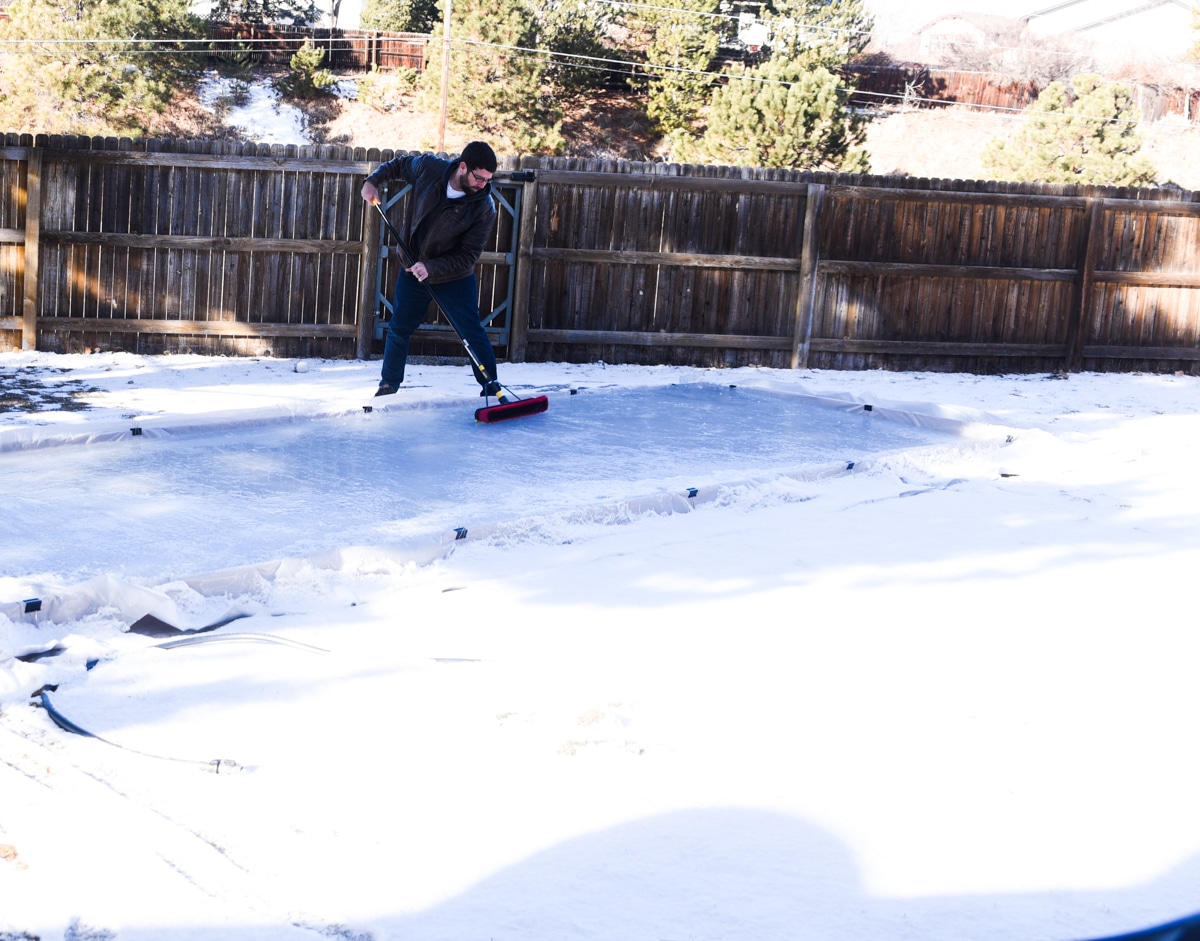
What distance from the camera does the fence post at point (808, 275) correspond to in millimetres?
9727

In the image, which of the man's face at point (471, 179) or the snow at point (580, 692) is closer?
the snow at point (580, 692)

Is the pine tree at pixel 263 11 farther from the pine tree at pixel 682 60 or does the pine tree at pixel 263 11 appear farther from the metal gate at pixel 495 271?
the metal gate at pixel 495 271

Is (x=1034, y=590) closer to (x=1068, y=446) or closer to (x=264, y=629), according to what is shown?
(x=264, y=629)

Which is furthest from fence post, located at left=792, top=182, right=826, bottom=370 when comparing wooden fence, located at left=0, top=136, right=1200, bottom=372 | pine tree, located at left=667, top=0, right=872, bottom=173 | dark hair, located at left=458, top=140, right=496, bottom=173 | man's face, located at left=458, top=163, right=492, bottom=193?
pine tree, located at left=667, top=0, right=872, bottom=173

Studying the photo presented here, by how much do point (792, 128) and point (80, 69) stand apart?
1511cm

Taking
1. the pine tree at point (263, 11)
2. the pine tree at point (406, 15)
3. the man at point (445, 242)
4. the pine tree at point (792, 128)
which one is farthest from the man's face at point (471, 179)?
the pine tree at point (263, 11)

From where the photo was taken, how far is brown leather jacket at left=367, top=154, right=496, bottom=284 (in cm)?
662

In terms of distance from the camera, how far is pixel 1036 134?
65.7ft

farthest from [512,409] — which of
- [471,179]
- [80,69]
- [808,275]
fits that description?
[80,69]

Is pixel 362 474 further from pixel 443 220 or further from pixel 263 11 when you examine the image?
pixel 263 11

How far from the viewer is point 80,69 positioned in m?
26.2

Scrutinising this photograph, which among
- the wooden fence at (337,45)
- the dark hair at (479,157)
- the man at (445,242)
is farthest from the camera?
the wooden fence at (337,45)

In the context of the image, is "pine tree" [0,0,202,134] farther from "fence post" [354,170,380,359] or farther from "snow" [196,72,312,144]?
"fence post" [354,170,380,359]

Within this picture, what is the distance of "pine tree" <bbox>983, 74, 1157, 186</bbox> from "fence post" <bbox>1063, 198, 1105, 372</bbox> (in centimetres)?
869
